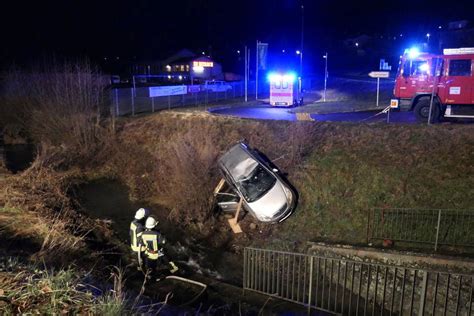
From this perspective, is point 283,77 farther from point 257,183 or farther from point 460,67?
point 257,183

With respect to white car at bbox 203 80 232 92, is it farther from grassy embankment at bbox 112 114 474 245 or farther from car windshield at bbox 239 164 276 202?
car windshield at bbox 239 164 276 202

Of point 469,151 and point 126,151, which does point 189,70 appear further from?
point 469,151

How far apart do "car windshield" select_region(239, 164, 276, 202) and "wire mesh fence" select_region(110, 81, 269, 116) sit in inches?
464

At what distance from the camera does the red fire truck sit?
14484mm

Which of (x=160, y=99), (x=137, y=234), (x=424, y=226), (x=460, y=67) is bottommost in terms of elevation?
(x=424, y=226)

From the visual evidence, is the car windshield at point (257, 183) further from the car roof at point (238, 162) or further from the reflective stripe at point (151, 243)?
the reflective stripe at point (151, 243)

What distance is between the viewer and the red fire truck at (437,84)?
14.5 m

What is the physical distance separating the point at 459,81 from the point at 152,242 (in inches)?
500

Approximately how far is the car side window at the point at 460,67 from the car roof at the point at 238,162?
864 cm

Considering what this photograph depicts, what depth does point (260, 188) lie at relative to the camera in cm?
1098

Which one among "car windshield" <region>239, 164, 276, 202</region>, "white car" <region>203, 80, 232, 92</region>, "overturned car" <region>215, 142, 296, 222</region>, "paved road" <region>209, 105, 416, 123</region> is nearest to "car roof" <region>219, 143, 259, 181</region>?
"overturned car" <region>215, 142, 296, 222</region>

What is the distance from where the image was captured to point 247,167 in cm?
1145

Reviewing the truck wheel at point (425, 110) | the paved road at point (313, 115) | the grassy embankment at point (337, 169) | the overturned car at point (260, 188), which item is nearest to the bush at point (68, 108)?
the grassy embankment at point (337, 169)

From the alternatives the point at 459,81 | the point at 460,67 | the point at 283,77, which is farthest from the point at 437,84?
the point at 283,77
